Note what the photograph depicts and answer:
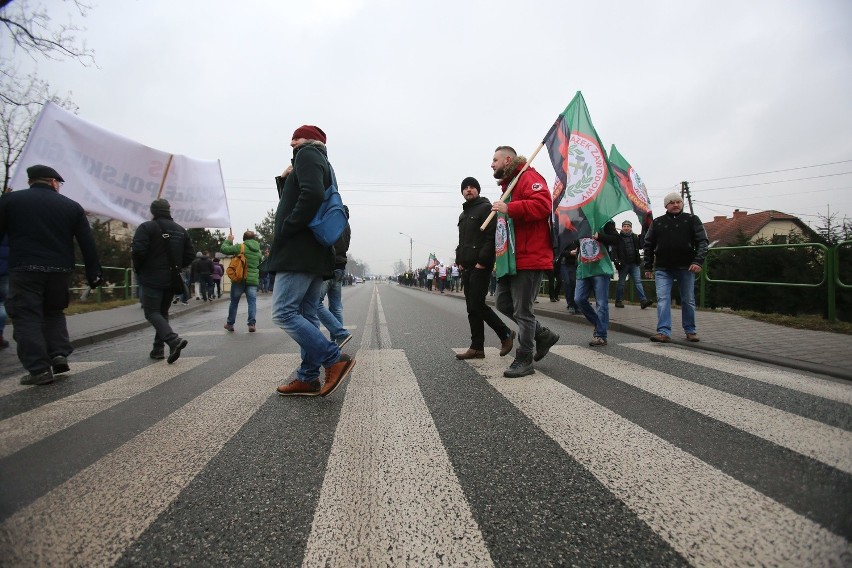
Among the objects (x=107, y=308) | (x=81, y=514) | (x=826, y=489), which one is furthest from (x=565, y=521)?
(x=107, y=308)

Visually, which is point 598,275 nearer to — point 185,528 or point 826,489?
point 826,489

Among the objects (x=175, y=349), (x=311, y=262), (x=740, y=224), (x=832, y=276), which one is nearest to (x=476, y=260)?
(x=311, y=262)

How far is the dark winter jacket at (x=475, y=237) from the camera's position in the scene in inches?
171

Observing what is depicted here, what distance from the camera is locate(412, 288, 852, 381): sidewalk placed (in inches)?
161

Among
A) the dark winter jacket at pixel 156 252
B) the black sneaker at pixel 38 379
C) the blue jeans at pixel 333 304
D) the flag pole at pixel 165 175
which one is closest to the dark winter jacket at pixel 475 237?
the blue jeans at pixel 333 304

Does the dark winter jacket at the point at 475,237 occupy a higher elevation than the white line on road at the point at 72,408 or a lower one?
higher

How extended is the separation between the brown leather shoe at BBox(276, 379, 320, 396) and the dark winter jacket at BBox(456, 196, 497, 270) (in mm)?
2060

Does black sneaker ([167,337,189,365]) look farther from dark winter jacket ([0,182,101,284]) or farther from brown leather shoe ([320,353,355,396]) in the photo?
brown leather shoe ([320,353,355,396])

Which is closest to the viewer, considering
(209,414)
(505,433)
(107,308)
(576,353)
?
(505,433)

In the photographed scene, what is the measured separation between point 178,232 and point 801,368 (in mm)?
6585

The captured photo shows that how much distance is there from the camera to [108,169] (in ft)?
22.4

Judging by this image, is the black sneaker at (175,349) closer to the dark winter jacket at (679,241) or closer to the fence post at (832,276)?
the dark winter jacket at (679,241)

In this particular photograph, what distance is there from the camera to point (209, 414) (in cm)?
279

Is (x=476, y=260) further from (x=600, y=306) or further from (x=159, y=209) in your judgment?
(x=159, y=209)
